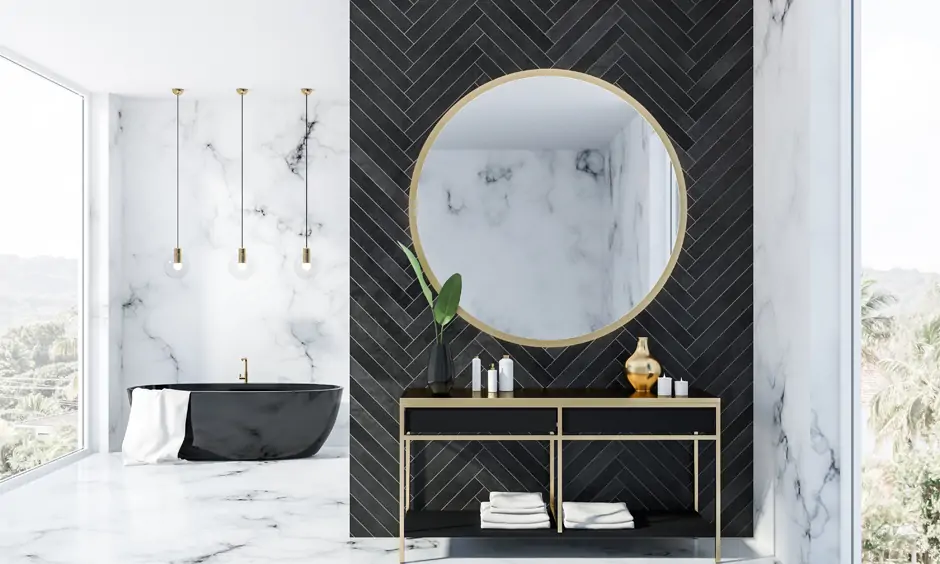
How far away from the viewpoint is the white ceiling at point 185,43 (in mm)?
4320

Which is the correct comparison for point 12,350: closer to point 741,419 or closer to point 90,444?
point 90,444

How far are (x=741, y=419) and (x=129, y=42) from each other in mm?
3930

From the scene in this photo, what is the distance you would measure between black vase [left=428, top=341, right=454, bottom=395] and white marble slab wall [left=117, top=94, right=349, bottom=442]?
2752mm

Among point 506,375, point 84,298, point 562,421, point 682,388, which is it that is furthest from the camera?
point 84,298

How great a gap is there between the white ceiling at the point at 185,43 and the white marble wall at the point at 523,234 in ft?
4.13

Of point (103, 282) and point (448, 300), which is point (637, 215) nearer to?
point (448, 300)

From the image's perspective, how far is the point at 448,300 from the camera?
3.62 metres

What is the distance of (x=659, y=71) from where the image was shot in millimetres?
3822

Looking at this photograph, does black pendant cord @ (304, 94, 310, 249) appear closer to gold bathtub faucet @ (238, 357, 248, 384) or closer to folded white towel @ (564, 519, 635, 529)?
gold bathtub faucet @ (238, 357, 248, 384)

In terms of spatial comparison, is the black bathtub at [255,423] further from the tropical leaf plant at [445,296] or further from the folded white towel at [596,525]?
the folded white towel at [596,525]

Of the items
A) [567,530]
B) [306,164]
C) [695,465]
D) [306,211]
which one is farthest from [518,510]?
[306,164]

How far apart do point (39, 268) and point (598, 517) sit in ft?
12.7

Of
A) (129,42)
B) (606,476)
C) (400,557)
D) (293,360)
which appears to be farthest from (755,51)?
(293,360)

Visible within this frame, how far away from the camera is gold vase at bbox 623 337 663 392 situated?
358cm
